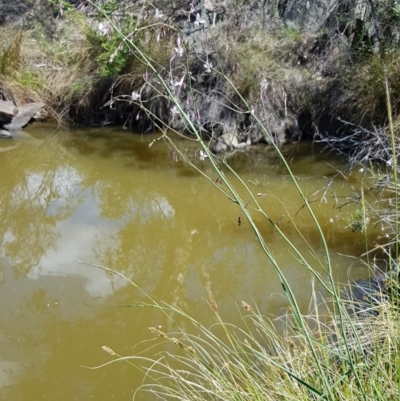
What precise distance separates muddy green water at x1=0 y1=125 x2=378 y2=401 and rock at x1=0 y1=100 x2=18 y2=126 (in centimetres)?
100

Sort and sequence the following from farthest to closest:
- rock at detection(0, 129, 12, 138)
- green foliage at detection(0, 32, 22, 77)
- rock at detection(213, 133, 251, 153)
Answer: green foliage at detection(0, 32, 22, 77) < rock at detection(0, 129, 12, 138) < rock at detection(213, 133, 251, 153)

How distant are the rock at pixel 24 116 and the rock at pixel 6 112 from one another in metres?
0.05

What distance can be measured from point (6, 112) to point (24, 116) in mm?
258

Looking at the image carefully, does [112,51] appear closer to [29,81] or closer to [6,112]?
[6,112]

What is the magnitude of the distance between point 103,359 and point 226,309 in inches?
31.2

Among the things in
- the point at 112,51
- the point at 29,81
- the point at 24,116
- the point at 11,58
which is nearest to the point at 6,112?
the point at 24,116

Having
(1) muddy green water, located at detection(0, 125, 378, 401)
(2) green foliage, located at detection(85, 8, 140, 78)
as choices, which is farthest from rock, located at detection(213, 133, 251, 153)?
(2) green foliage, located at detection(85, 8, 140, 78)

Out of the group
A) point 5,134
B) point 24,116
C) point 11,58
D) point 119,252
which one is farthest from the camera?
point 11,58

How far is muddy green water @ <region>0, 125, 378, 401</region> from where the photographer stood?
9.82ft

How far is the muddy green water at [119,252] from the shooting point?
2994 millimetres

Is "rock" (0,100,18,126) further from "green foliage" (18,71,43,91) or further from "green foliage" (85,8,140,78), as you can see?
"green foliage" (85,8,140,78)

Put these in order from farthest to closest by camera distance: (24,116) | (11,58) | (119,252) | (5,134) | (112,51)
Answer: (11,58)
(24,116)
(5,134)
(112,51)
(119,252)

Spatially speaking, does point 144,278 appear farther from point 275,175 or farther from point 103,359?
point 275,175

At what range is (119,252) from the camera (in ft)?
13.6
